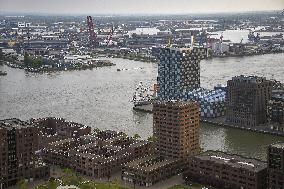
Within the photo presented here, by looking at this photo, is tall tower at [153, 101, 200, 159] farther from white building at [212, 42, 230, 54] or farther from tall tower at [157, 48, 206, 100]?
white building at [212, 42, 230, 54]

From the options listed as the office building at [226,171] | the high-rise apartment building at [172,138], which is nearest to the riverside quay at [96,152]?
the high-rise apartment building at [172,138]

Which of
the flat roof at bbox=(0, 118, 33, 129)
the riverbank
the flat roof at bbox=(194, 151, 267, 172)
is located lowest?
the riverbank

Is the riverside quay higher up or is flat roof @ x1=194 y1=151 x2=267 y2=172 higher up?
flat roof @ x1=194 y1=151 x2=267 y2=172

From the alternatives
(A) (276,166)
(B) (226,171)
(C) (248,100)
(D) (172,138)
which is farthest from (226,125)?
(A) (276,166)

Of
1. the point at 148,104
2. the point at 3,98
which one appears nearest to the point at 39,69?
the point at 3,98

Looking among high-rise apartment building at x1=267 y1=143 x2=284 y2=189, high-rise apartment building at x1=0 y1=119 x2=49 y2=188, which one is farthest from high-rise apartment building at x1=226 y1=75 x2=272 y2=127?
high-rise apartment building at x1=0 y1=119 x2=49 y2=188

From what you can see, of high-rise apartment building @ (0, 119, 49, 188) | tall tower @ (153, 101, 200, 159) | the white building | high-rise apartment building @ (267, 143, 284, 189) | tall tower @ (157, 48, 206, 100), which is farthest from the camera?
the white building

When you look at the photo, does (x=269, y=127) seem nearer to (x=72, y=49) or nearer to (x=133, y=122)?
(x=133, y=122)

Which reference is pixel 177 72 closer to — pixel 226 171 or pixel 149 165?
pixel 149 165
